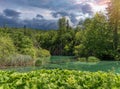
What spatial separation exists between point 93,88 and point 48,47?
10452 centimetres

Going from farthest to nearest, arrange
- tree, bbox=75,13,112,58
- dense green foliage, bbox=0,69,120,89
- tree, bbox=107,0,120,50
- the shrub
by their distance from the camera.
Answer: tree, bbox=107,0,120,50
tree, bbox=75,13,112,58
the shrub
dense green foliage, bbox=0,69,120,89

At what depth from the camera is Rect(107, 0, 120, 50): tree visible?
66.2 metres

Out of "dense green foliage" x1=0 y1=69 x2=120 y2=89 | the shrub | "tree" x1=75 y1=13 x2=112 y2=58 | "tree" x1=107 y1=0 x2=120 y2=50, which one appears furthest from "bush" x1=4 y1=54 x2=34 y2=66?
"dense green foliage" x1=0 y1=69 x2=120 y2=89

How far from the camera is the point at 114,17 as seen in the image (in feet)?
222

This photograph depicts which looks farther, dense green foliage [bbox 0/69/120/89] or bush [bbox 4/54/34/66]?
bush [bbox 4/54/34/66]

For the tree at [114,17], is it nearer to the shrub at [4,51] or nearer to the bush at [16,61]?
the shrub at [4,51]

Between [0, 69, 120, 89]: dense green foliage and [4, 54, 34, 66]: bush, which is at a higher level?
[0, 69, 120, 89]: dense green foliage

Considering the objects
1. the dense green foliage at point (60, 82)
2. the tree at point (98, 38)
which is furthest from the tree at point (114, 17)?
the dense green foliage at point (60, 82)

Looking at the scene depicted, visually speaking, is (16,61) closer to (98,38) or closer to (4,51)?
(4,51)

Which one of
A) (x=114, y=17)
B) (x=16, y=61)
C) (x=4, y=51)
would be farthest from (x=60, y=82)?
(x=114, y=17)

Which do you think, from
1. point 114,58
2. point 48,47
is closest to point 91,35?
point 114,58

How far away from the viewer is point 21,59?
44.7 meters

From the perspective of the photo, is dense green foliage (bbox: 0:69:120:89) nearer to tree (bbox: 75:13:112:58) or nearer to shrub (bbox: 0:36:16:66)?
shrub (bbox: 0:36:16:66)

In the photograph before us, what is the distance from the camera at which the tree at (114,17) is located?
6625cm
